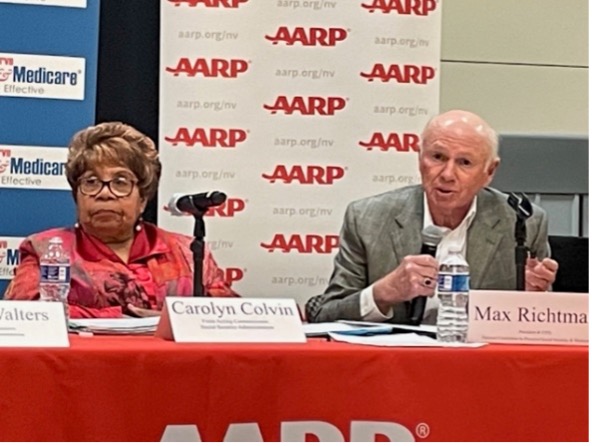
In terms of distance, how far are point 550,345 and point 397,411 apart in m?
0.34

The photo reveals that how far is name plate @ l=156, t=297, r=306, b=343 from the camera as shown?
169cm

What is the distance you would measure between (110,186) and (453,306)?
4.16 ft

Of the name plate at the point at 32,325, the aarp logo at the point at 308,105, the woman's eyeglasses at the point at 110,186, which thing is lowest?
the name plate at the point at 32,325

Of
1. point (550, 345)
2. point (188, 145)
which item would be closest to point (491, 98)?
point (188, 145)

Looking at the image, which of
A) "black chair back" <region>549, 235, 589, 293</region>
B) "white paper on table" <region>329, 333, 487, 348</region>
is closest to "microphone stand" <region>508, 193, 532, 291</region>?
"white paper on table" <region>329, 333, 487, 348</region>

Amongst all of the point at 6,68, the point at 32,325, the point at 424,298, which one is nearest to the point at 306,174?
the point at 6,68

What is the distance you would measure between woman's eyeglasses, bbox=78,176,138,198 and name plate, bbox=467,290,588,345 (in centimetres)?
132

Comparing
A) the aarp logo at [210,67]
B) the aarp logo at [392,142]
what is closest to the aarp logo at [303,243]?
the aarp logo at [392,142]

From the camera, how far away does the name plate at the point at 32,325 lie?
5.22 ft

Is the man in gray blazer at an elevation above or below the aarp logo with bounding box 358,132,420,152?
below

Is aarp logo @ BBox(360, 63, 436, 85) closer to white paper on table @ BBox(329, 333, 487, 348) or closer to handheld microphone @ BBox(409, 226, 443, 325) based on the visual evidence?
handheld microphone @ BBox(409, 226, 443, 325)

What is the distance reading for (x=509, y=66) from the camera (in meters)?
4.42

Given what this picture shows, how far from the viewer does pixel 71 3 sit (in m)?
3.80

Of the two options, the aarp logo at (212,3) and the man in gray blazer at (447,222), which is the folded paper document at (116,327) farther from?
the aarp logo at (212,3)
